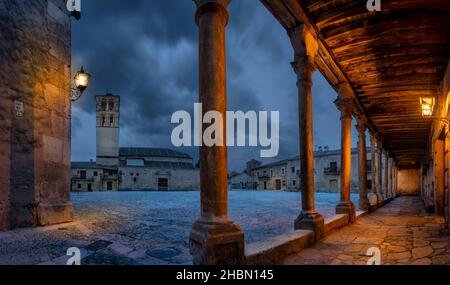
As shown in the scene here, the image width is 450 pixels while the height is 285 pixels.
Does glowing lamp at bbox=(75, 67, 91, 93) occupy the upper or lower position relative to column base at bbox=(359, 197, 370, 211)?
upper

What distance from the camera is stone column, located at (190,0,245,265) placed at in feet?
8.87

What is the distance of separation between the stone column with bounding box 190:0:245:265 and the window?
4003 centimetres

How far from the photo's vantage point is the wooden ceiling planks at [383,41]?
163 inches

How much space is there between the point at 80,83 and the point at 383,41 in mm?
7020

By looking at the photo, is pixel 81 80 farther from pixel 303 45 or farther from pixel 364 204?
pixel 364 204

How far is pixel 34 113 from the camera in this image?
231 inches

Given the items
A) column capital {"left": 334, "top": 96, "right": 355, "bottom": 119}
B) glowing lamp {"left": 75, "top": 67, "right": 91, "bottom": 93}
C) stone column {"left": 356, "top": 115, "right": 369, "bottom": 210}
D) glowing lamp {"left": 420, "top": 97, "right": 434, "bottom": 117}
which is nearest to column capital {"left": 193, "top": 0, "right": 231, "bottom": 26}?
glowing lamp {"left": 420, "top": 97, "right": 434, "bottom": 117}

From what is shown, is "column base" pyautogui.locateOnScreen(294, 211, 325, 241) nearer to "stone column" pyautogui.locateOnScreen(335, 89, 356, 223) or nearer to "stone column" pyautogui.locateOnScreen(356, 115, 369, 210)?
"stone column" pyautogui.locateOnScreen(335, 89, 356, 223)

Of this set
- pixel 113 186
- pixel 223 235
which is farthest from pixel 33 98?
pixel 113 186

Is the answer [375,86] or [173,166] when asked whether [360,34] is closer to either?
[375,86]

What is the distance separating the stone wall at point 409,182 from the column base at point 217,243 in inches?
1174
